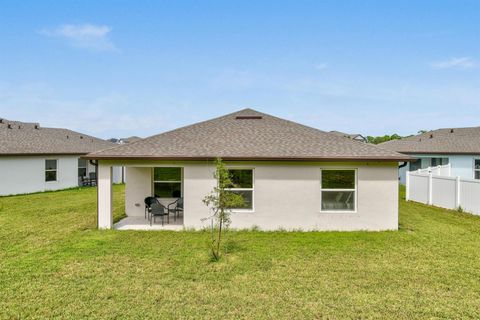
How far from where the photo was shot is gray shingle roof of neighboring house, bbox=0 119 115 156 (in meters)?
19.8

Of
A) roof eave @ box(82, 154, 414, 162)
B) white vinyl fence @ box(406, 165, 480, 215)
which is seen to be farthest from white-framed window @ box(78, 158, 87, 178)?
white vinyl fence @ box(406, 165, 480, 215)

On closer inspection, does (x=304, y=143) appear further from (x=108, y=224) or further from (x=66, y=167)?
(x=66, y=167)

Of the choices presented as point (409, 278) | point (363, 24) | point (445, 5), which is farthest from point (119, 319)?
point (445, 5)

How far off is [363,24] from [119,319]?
1748 cm

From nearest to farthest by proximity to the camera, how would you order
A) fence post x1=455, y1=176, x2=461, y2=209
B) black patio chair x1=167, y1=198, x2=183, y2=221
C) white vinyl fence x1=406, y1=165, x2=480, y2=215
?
black patio chair x1=167, y1=198, x2=183, y2=221, white vinyl fence x1=406, y1=165, x2=480, y2=215, fence post x1=455, y1=176, x2=461, y2=209

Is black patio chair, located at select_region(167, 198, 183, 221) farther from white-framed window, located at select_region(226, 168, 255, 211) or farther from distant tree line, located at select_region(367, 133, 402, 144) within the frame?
distant tree line, located at select_region(367, 133, 402, 144)

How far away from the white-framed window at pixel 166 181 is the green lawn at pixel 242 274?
10.9 ft

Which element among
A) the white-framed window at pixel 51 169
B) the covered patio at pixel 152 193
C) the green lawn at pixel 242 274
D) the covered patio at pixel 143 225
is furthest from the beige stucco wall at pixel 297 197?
the white-framed window at pixel 51 169

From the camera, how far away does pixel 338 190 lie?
10.2 m

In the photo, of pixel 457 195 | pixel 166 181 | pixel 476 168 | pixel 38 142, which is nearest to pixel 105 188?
pixel 166 181

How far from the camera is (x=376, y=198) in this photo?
10.1 metres

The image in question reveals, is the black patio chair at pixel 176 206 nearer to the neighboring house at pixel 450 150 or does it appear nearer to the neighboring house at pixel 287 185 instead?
the neighboring house at pixel 287 185

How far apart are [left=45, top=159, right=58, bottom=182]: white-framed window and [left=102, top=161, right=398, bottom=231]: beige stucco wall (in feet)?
48.8

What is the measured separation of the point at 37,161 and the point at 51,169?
3.96ft
